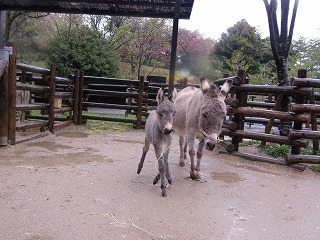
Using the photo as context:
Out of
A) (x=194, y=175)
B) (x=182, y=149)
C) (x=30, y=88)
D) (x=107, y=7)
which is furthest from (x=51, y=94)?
(x=194, y=175)

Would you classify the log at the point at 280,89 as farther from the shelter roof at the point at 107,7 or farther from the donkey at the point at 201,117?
the shelter roof at the point at 107,7

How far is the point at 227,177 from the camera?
5352 mm

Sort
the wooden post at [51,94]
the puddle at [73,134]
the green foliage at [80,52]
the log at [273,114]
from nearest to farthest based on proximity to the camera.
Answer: the log at [273,114], the wooden post at [51,94], the puddle at [73,134], the green foliage at [80,52]

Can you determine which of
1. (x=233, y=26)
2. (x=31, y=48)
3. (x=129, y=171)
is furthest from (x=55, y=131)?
(x=233, y=26)

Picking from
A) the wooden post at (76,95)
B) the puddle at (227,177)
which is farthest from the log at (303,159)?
the wooden post at (76,95)

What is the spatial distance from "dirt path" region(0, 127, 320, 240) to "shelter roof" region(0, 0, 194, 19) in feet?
12.5

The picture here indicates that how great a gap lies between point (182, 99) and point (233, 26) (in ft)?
43.8

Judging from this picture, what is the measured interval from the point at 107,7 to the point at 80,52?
10.4 m

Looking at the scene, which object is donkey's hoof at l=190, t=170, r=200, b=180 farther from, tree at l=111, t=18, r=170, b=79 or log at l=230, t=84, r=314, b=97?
tree at l=111, t=18, r=170, b=79

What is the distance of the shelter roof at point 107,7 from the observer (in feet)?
23.9

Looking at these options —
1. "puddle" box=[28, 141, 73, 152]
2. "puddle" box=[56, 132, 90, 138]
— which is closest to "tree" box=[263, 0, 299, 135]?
"puddle" box=[56, 132, 90, 138]

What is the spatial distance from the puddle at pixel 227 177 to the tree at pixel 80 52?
45.9ft

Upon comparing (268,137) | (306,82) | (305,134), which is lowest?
(268,137)

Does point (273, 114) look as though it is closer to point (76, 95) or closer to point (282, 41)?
point (282, 41)
